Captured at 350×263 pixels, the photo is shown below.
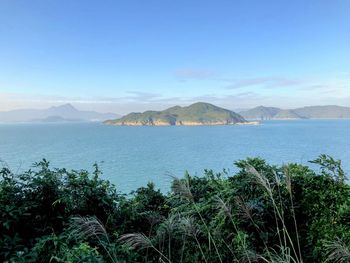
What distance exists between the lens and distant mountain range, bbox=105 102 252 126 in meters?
160

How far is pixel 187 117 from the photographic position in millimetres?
166125

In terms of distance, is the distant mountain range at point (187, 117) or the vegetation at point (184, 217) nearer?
the vegetation at point (184, 217)

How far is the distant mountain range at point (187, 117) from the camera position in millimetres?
160000

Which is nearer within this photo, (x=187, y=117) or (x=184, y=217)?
(x=184, y=217)

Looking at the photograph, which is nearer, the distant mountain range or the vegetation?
the vegetation

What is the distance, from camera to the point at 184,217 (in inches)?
119

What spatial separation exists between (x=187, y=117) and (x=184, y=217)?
16357 centimetres

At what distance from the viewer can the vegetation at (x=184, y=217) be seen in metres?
2.89

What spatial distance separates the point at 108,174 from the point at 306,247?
26.7 metres

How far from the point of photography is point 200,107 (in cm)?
18288

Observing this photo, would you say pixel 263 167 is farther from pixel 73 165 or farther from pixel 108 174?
pixel 73 165

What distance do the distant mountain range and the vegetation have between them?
500ft

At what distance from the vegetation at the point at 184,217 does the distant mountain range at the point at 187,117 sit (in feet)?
500

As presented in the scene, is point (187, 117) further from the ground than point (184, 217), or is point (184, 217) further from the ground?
point (187, 117)
